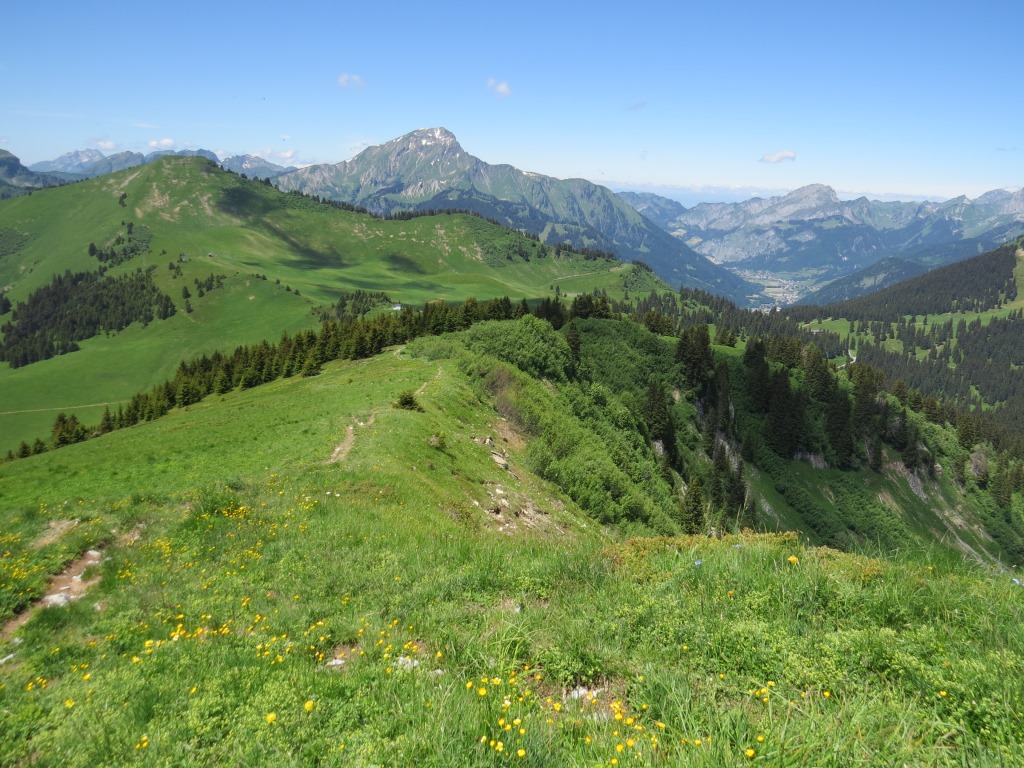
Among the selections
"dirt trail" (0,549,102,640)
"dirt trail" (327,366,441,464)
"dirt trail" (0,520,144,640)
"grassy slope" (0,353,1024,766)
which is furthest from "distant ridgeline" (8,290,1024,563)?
"dirt trail" (0,549,102,640)

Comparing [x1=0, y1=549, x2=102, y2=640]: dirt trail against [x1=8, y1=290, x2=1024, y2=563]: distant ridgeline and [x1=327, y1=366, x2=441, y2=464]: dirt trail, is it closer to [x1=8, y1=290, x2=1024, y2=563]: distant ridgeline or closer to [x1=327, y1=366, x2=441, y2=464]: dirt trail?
[x1=327, y1=366, x2=441, y2=464]: dirt trail

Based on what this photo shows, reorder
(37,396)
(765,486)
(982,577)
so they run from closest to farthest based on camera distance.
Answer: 1. (982,577)
2. (765,486)
3. (37,396)

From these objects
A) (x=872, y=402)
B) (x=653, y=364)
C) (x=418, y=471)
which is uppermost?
(x=418, y=471)

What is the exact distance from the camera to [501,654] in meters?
7.51

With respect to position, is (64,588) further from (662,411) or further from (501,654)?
(662,411)

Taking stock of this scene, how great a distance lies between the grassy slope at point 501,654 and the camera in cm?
545

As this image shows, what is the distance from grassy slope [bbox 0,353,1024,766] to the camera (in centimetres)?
545

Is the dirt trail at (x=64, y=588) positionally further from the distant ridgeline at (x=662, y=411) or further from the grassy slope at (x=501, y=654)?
the distant ridgeline at (x=662, y=411)

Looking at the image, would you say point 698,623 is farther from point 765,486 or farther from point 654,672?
point 765,486

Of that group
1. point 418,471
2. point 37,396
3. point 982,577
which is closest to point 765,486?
point 418,471

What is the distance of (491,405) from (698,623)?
41.8m

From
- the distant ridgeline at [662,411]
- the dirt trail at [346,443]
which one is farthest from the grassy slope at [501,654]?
the distant ridgeline at [662,411]

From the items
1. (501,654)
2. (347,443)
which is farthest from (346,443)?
(501,654)

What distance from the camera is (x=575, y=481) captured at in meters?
40.2
